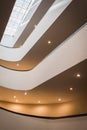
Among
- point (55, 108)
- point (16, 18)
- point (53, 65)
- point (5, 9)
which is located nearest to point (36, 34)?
point (53, 65)

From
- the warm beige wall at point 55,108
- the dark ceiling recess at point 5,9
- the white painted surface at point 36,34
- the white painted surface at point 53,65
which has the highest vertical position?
the white painted surface at point 36,34

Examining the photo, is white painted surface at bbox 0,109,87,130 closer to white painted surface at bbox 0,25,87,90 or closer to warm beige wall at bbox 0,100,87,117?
white painted surface at bbox 0,25,87,90

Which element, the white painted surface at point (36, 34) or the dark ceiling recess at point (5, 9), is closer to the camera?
the dark ceiling recess at point (5, 9)

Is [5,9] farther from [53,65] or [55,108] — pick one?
[55,108]

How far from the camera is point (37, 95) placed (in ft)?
46.8

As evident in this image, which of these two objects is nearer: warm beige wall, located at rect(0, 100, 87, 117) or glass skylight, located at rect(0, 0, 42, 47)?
warm beige wall, located at rect(0, 100, 87, 117)

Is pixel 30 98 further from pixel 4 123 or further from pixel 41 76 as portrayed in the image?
pixel 4 123

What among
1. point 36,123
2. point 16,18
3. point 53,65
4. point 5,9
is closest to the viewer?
point 5,9

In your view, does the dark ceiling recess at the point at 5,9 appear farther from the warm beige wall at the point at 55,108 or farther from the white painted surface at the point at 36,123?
the warm beige wall at the point at 55,108

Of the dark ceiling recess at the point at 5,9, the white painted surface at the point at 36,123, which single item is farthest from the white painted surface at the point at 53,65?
the dark ceiling recess at the point at 5,9

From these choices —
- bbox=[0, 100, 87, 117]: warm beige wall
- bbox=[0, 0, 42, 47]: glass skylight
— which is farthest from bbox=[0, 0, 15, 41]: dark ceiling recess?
bbox=[0, 0, 42, 47]: glass skylight

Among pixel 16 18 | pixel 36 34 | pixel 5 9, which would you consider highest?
pixel 16 18

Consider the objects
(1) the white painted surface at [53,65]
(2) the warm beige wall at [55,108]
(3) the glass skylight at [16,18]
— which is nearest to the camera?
(1) the white painted surface at [53,65]

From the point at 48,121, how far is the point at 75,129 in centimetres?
164
